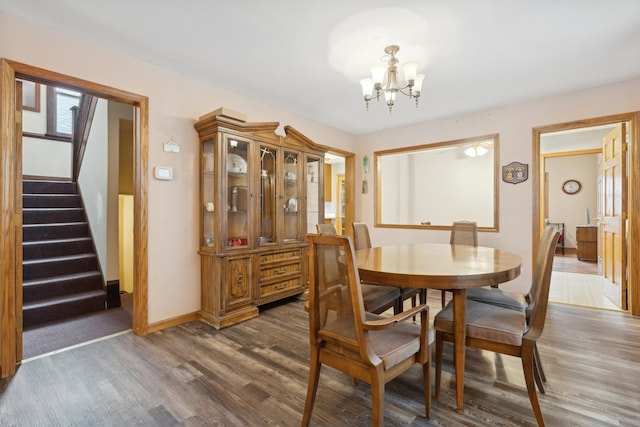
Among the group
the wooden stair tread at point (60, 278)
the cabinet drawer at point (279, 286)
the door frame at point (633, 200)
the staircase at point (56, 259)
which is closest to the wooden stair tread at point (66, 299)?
the staircase at point (56, 259)

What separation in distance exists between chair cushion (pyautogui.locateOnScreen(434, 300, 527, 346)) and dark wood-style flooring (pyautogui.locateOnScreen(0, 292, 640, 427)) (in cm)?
43

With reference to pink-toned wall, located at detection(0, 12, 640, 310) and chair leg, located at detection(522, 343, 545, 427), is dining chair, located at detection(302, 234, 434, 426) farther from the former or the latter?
pink-toned wall, located at detection(0, 12, 640, 310)

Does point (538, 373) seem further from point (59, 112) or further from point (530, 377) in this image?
point (59, 112)

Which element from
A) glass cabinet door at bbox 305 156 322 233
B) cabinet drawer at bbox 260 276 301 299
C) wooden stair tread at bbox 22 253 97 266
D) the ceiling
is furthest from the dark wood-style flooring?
the ceiling

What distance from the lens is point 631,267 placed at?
3.20m

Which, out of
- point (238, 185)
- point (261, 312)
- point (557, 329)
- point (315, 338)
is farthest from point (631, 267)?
point (238, 185)

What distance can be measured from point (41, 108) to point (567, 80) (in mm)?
7618

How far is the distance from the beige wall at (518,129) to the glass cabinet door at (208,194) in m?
2.62

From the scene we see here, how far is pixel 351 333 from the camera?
54.2 inches

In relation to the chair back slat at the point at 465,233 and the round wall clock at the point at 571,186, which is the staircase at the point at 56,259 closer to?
the chair back slat at the point at 465,233

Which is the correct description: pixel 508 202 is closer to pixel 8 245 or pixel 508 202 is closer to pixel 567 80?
pixel 567 80

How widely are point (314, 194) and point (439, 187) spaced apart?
137 inches

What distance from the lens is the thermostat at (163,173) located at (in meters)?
2.78

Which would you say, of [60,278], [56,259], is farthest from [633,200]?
[56,259]
